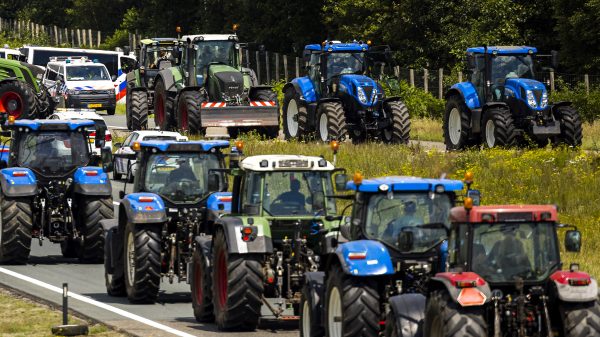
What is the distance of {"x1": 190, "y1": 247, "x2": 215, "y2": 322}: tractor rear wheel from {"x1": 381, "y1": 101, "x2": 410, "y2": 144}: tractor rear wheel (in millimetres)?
19305

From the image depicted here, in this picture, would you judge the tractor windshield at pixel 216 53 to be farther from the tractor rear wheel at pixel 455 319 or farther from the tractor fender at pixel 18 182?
the tractor rear wheel at pixel 455 319

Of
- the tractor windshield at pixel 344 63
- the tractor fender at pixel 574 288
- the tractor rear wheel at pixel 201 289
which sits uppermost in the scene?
the tractor windshield at pixel 344 63

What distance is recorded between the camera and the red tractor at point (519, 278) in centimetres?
1360

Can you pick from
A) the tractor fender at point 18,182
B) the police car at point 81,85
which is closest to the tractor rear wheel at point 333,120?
the tractor fender at point 18,182

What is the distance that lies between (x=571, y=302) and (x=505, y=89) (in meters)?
23.9

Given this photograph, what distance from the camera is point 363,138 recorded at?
40.2 m

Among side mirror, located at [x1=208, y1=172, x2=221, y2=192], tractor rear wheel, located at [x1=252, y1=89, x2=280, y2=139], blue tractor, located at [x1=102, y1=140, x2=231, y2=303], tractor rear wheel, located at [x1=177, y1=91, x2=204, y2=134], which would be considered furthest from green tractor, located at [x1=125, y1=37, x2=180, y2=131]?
side mirror, located at [x1=208, y1=172, x2=221, y2=192]

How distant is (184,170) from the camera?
2225cm

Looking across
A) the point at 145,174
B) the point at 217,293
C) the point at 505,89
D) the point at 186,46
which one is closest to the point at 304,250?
the point at 217,293

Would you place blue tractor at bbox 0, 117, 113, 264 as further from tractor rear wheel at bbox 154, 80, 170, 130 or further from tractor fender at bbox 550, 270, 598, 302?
tractor rear wheel at bbox 154, 80, 170, 130

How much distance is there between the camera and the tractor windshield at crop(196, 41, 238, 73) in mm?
43281

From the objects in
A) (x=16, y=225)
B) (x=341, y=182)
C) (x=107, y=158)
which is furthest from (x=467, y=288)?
(x=16, y=225)

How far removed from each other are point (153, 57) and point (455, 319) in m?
40.4

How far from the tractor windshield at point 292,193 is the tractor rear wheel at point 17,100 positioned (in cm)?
2648
